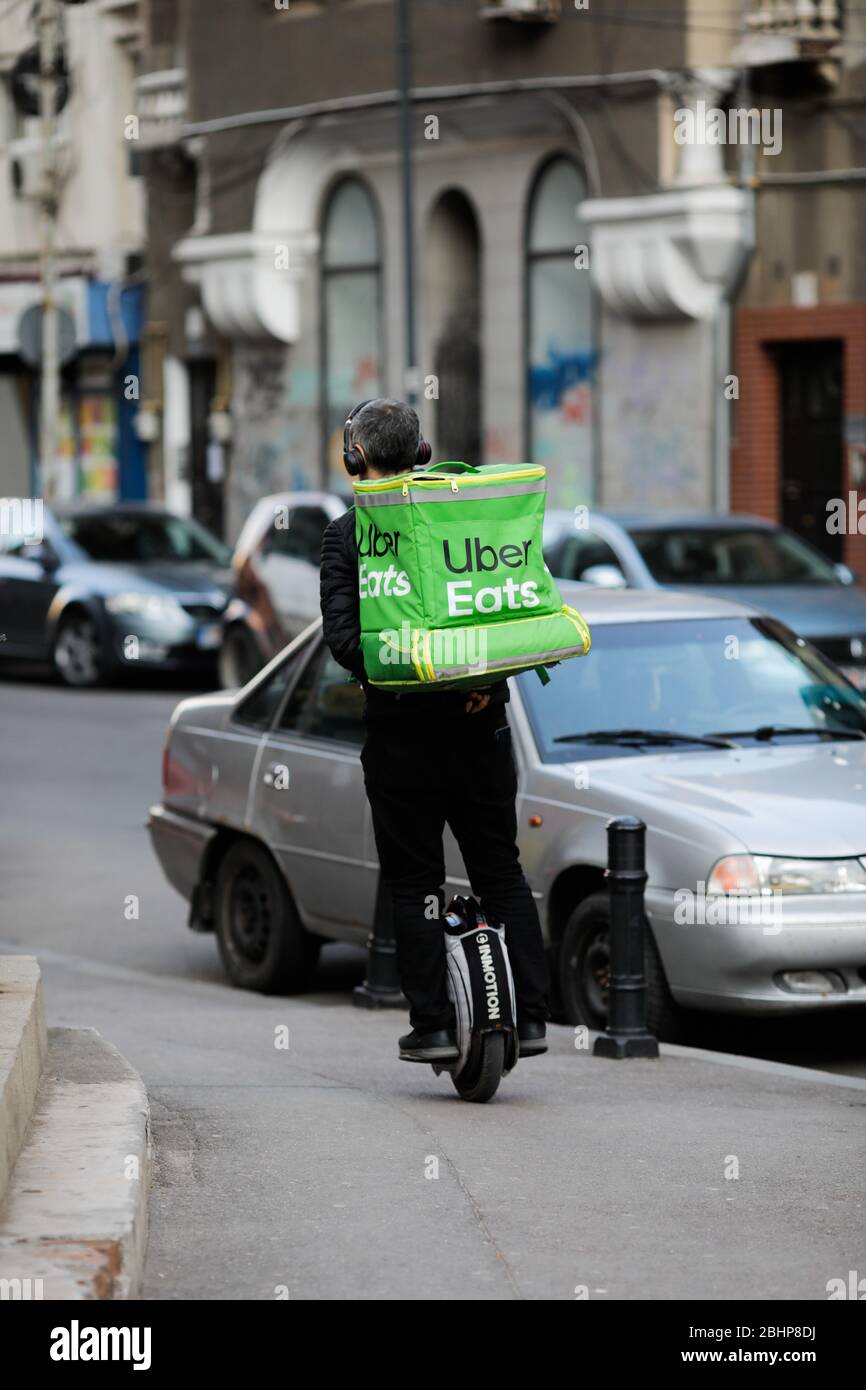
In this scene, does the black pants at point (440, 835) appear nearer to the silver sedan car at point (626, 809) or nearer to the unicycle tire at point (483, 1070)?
the unicycle tire at point (483, 1070)

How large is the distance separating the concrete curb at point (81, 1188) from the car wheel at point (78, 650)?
1637 cm

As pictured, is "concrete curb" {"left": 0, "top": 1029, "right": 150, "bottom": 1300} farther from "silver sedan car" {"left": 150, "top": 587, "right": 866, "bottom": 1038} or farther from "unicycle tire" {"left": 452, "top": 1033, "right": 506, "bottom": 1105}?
"silver sedan car" {"left": 150, "top": 587, "right": 866, "bottom": 1038}

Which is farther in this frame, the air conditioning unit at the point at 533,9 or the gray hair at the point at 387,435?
the air conditioning unit at the point at 533,9

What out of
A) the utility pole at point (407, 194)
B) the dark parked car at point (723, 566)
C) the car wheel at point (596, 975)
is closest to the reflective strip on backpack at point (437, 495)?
the car wheel at point (596, 975)

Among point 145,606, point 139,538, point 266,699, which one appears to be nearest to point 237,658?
point 145,606

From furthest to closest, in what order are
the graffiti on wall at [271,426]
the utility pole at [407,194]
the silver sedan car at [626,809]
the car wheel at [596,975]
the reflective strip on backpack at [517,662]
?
the graffiti on wall at [271,426] → the utility pole at [407,194] → the car wheel at [596,975] → the silver sedan car at [626,809] → the reflective strip on backpack at [517,662]

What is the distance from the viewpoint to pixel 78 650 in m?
22.9

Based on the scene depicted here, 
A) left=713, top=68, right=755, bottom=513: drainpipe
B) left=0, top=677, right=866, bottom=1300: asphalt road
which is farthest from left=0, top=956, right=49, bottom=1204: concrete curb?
left=713, top=68, right=755, bottom=513: drainpipe

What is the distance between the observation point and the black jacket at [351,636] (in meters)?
6.31

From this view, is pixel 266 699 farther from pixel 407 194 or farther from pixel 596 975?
pixel 407 194

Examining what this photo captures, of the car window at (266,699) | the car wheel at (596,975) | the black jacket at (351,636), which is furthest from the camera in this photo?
the car window at (266,699)
